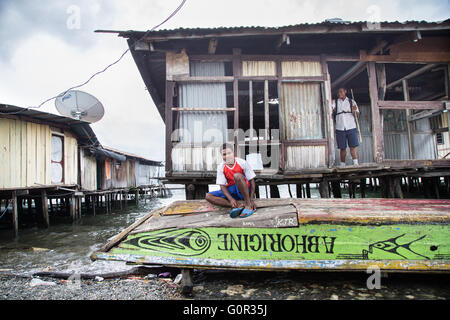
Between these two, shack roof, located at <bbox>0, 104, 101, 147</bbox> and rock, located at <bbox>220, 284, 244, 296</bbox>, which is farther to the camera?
shack roof, located at <bbox>0, 104, 101, 147</bbox>

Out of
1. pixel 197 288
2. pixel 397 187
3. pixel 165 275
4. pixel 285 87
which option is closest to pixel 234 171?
pixel 197 288

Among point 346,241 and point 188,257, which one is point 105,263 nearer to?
point 188,257

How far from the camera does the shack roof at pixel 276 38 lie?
5.93m

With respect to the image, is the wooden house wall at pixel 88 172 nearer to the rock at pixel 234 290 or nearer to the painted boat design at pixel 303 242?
the painted boat design at pixel 303 242

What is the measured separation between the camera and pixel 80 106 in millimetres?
11398

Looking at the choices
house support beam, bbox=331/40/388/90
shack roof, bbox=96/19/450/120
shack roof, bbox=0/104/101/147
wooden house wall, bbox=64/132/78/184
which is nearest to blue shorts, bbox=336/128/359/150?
house support beam, bbox=331/40/388/90

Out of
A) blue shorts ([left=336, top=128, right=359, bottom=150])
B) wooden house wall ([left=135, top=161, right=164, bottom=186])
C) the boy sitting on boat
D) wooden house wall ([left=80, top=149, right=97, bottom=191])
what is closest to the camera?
the boy sitting on boat

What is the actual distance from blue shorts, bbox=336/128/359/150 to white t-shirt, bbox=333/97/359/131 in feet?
0.36

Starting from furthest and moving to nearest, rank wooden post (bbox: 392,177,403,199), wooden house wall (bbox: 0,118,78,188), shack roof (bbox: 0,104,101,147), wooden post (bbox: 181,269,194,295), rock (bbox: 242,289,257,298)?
wooden house wall (bbox: 0,118,78,188)
shack roof (bbox: 0,104,101,147)
wooden post (bbox: 392,177,403,199)
rock (bbox: 242,289,257,298)
wooden post (bbox: 181,269,194,295)

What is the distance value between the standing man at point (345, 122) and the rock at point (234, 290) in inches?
175

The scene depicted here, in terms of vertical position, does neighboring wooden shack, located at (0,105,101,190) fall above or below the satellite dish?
below

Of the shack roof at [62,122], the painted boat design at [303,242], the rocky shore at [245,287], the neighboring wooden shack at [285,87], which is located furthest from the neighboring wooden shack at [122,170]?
the painted boat design at [303,242]

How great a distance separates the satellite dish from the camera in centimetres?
1097

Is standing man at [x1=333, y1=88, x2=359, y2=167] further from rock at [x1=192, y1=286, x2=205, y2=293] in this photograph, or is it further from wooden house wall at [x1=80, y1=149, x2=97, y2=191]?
wooden house wall at [x1=80, y1=149, x2=97, y2=191]
